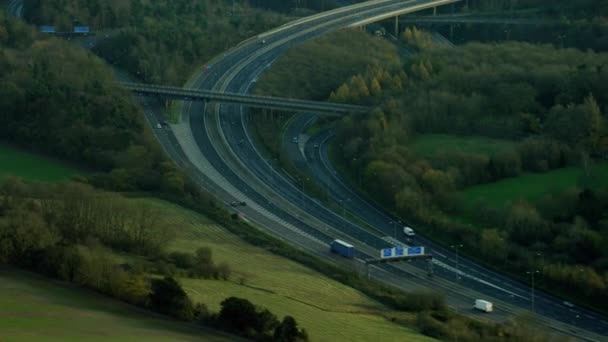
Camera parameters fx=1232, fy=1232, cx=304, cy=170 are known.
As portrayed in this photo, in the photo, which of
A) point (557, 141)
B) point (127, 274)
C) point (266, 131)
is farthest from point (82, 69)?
point (127, 274)

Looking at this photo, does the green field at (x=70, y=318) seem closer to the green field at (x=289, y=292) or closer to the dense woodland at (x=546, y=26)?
the green field at (x=289, y=292)

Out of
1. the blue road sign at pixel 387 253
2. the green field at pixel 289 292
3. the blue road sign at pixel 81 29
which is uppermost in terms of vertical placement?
the blue road sign at pixel 81 29

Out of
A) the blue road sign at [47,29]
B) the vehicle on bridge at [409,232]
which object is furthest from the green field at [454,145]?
the blue road sign at [47,29]

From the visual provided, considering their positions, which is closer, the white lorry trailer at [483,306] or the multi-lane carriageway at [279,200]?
the white lorry trailer at [483,306]

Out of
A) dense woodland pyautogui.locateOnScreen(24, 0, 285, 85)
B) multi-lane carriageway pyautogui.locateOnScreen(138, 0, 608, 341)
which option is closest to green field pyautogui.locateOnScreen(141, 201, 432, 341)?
multi-lane carriageway pyautogui.locateOnScreen(138, 0, 608, 341)

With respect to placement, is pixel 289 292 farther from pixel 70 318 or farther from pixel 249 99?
pixel 249 99

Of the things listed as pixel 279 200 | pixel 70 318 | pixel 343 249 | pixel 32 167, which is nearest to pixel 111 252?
pixel 70 318

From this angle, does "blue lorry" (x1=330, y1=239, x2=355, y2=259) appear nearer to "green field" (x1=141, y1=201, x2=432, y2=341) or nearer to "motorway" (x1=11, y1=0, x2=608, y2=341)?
"motorway" (x1=11, y1=0, x2=608, y2=341)
